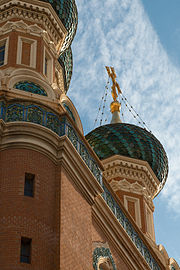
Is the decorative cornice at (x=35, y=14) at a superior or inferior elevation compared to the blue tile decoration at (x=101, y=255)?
superior

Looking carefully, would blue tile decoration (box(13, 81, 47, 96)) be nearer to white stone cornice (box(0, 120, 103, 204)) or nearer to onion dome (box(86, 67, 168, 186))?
white stone cornice (box(0, 120, 103, 204))

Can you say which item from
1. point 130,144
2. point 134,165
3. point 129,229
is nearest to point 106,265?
point 129,229

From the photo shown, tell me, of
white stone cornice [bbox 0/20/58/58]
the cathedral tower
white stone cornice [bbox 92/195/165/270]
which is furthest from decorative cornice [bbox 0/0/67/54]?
white stone cornice [bbox 92/195/165/270]

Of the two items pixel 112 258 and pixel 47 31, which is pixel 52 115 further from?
pixel 47 31

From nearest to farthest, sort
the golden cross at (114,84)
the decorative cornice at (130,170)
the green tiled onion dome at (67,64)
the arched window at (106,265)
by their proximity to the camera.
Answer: the arched window at (106,265), the green tiled onion dome at (67,64), the decorative cornice at (130,170), the golden cross at (114,84)

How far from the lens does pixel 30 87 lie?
43.2ft

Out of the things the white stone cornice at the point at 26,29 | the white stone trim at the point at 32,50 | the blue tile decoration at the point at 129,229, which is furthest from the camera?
the white stone cornice at the point at 26,29

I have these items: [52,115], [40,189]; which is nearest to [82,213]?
[40,189]

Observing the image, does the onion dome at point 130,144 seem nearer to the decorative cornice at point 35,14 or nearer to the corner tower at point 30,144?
the decorative cornice at point 35,14

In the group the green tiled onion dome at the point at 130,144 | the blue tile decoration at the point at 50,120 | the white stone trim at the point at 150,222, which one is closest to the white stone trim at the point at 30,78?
the blue tile decoration at the point at 50,120

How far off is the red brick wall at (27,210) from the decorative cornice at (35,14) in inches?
227

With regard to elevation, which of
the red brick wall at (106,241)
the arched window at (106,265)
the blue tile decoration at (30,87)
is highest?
the blue tile decoration at (30,87)

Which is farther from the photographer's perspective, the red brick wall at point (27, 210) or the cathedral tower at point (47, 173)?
the cathedral tower at point (47, 173)

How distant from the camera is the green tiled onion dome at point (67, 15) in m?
17.0
